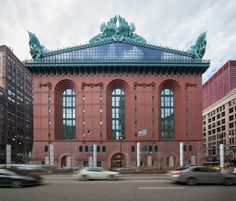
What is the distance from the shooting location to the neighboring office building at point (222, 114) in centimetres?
12200

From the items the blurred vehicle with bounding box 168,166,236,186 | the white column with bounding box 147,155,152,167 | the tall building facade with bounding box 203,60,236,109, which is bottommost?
the white column with bounding box 147,155,152,167

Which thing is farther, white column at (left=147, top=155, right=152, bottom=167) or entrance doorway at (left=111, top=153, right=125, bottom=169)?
entrance doorway at (left=111, top=153, right=125, bottom=169)

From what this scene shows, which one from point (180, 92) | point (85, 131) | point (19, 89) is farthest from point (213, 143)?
point (19, 89)

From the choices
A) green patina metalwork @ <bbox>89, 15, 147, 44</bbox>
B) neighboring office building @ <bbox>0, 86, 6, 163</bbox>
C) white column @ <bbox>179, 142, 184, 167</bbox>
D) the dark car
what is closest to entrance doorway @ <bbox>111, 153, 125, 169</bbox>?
white column @ <bbox>179, 142, 184, 167</bbox>

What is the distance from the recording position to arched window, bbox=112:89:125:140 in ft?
270

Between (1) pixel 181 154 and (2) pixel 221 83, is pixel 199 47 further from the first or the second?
(2) pixel 221 83

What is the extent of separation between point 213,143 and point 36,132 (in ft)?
309

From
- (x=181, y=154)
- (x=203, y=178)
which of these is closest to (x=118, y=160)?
(x=181, y=154)

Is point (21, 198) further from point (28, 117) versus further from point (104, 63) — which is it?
point (28, 117)

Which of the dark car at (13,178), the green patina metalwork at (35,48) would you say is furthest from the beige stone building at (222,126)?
the dark car at (13,178)

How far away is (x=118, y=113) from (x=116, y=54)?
15.9m

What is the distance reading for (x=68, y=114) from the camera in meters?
82.5

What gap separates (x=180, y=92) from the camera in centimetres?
8200

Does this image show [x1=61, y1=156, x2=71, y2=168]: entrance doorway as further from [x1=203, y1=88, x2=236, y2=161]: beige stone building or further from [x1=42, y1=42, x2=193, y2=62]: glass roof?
[x1=203, y1=88, x2=236, y2=161]: beige stone building
